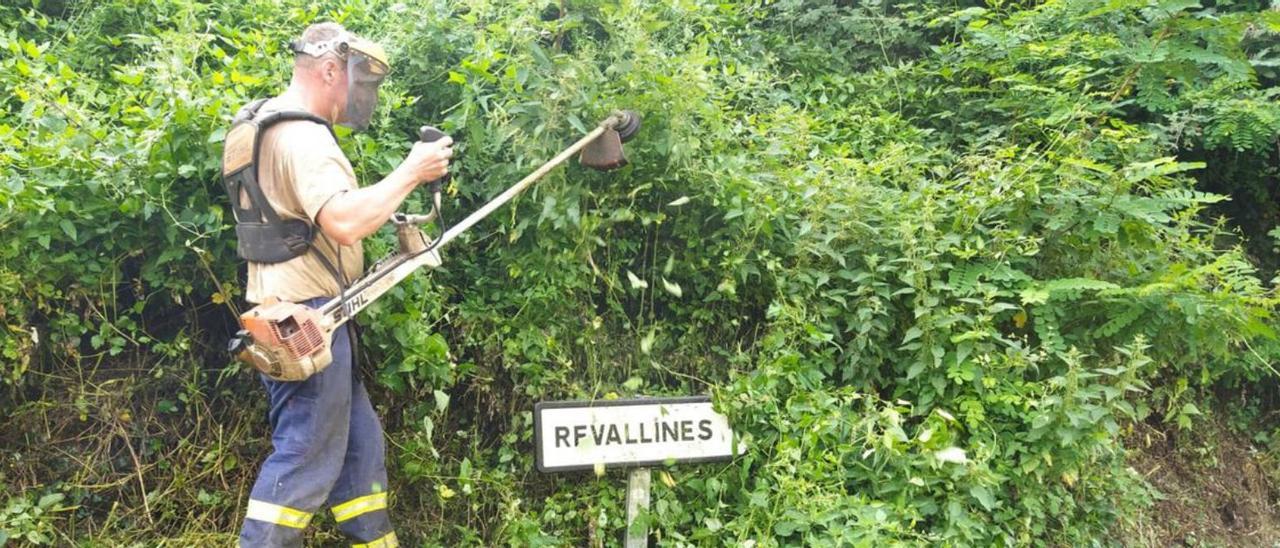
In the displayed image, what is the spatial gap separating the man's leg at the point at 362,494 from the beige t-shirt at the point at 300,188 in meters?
0.54

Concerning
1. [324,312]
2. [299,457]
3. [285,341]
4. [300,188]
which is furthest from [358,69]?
[299,457]

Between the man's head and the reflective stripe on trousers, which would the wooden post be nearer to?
the reflective stripe on trousers

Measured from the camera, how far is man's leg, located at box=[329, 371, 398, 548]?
10.4ft

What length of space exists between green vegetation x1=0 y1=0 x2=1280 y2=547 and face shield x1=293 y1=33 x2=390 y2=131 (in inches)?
15.1

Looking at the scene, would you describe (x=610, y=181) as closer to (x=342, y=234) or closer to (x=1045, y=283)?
(x=342, y=234)

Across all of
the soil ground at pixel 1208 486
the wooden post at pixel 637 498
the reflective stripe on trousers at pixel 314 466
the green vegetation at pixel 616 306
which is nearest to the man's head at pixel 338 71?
the green vegetation at pixel 616 306

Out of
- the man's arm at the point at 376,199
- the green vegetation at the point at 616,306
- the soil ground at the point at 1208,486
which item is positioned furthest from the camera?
the soil ground at the point at 1208,486

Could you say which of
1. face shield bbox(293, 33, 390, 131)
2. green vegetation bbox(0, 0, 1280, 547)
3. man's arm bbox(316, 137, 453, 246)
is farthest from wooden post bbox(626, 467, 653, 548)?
face shield bbox(293, 33, 390, 131)

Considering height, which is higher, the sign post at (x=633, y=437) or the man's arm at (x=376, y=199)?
the man's arm at (x=376, y=199)

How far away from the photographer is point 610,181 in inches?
150

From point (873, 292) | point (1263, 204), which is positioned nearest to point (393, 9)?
point (873, 292)

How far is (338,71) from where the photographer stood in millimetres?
2965

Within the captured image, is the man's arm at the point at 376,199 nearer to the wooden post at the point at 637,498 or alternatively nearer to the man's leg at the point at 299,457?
the man's leg at the point at 299,457

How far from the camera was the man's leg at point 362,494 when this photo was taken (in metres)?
3.16
